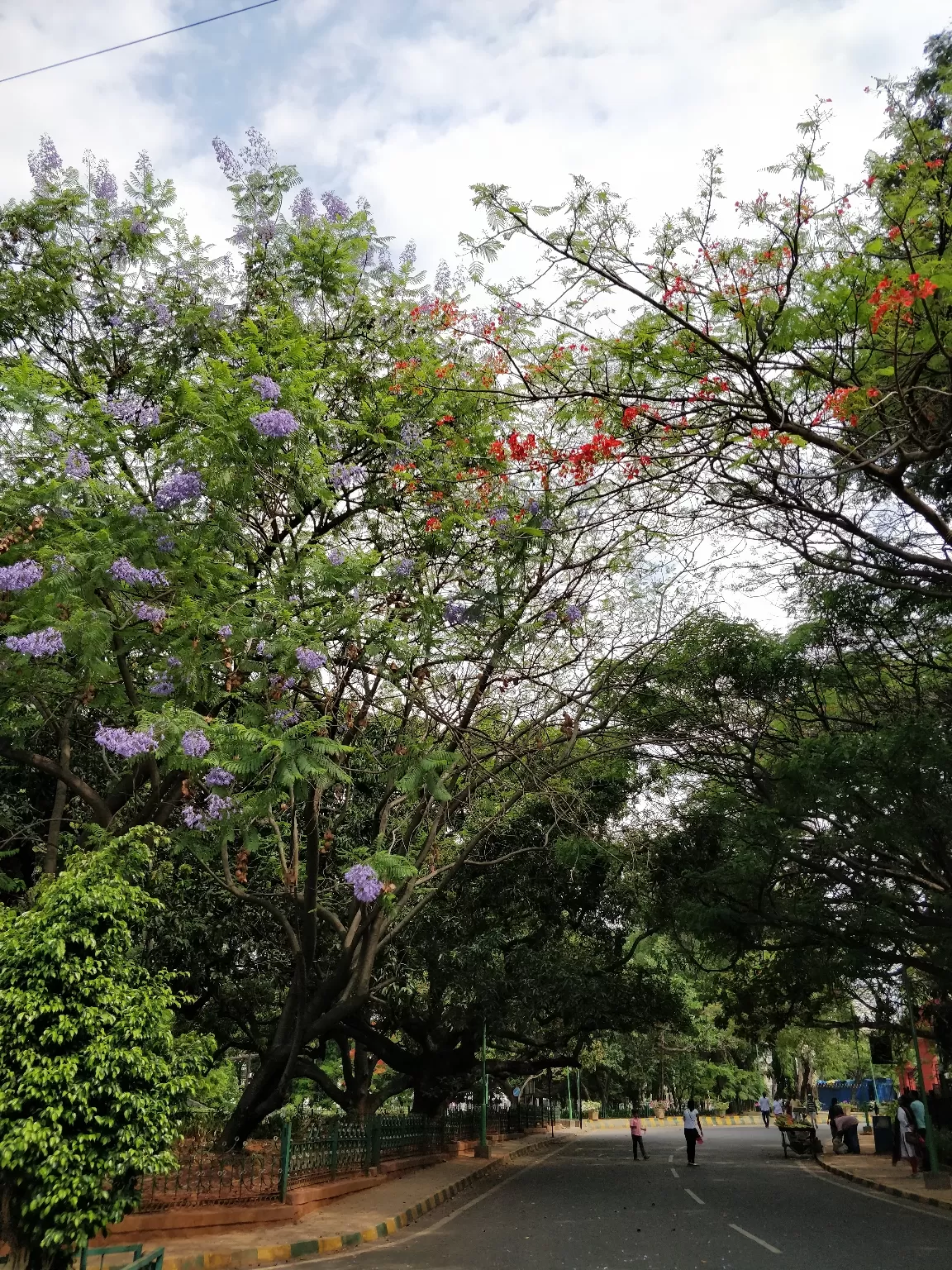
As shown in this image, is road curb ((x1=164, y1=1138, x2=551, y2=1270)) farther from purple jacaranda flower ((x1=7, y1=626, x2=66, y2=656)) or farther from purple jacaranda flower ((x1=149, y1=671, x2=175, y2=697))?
purple jacaranda flower ((x1=7, y1=626, x2=66, y2=656))

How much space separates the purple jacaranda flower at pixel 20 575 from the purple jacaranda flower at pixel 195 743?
1620 mm

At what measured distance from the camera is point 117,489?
7.25 m

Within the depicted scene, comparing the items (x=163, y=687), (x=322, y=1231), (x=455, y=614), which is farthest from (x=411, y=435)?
(x=322, y=1231)

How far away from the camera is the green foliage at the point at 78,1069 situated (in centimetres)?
504

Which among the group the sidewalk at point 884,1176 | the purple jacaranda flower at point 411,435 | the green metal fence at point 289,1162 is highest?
the purple jacaranda flower at point 411,435

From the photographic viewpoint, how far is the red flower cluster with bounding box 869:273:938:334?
5.63 metres

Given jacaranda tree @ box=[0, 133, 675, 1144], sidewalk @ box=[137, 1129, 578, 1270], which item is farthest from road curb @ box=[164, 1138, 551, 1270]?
jacaranda tree @ box=[0, 133, 675, 1144]

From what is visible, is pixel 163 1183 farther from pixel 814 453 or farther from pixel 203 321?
pixel 814 453

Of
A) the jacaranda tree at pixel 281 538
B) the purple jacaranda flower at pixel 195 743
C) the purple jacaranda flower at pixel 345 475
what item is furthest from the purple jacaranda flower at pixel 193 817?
the purple jacaranda flower at pixel 345 475

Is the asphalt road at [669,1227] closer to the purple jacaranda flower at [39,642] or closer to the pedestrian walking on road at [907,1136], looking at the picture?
the pedestrian walking on road at [907,1136]

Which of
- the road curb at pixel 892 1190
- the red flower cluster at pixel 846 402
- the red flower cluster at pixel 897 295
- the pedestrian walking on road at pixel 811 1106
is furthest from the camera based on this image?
the pedestrian walking on road at pixel 811 1106

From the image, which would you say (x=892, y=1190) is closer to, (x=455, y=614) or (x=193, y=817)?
(x=455, y=614)

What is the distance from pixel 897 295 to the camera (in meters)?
5.81

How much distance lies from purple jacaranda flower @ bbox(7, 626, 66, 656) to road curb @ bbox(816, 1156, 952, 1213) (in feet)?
44.8
